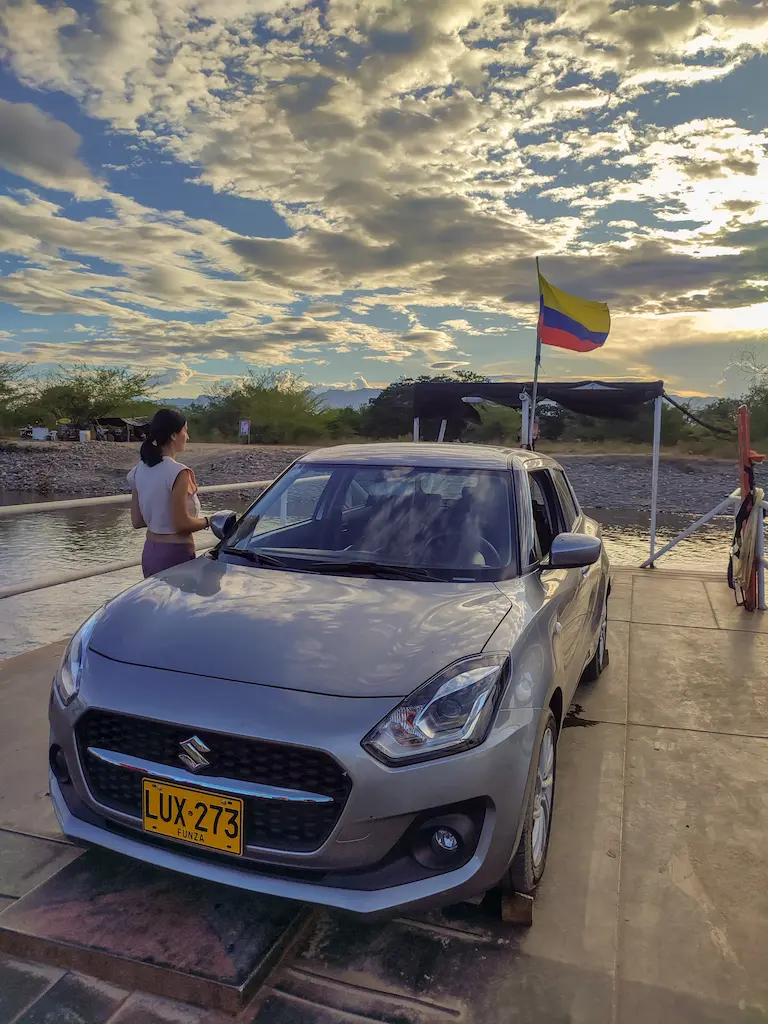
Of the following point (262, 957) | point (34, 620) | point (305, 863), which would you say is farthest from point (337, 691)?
point (34, 620)

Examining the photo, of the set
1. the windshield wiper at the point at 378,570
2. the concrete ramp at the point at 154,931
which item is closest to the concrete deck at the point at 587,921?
the concrete ramp at the point at 154,931

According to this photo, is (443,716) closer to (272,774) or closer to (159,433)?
(272,774)

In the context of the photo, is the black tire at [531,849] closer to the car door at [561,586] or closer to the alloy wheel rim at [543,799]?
the alloy wheel rim at [543,799]

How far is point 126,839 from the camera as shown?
7.82 feet

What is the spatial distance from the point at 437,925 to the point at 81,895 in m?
1.15

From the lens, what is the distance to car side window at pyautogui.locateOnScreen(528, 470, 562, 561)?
3609mm

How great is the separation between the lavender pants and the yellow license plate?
2144mm

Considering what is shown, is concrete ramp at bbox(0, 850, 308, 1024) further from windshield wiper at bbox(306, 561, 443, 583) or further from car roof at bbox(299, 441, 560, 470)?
car roof at bbox(299, 441, 560, 470)

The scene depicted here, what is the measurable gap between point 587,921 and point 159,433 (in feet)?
9.94

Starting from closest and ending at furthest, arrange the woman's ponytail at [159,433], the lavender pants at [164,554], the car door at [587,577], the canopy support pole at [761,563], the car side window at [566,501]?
1. the car door at [587,577]
2. the woman's ponytail at [159,433]
3. the lavender pants at [164,554]
4. the car side window at [566,501]
5. the canopy support pole at [761,563]

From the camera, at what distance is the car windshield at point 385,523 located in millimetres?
3219

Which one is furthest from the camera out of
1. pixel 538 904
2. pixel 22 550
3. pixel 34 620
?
pixel 22 550

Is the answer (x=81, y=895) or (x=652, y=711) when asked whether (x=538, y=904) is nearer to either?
(x=81, y=895)

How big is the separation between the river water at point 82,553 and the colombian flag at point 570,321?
3.98 m
